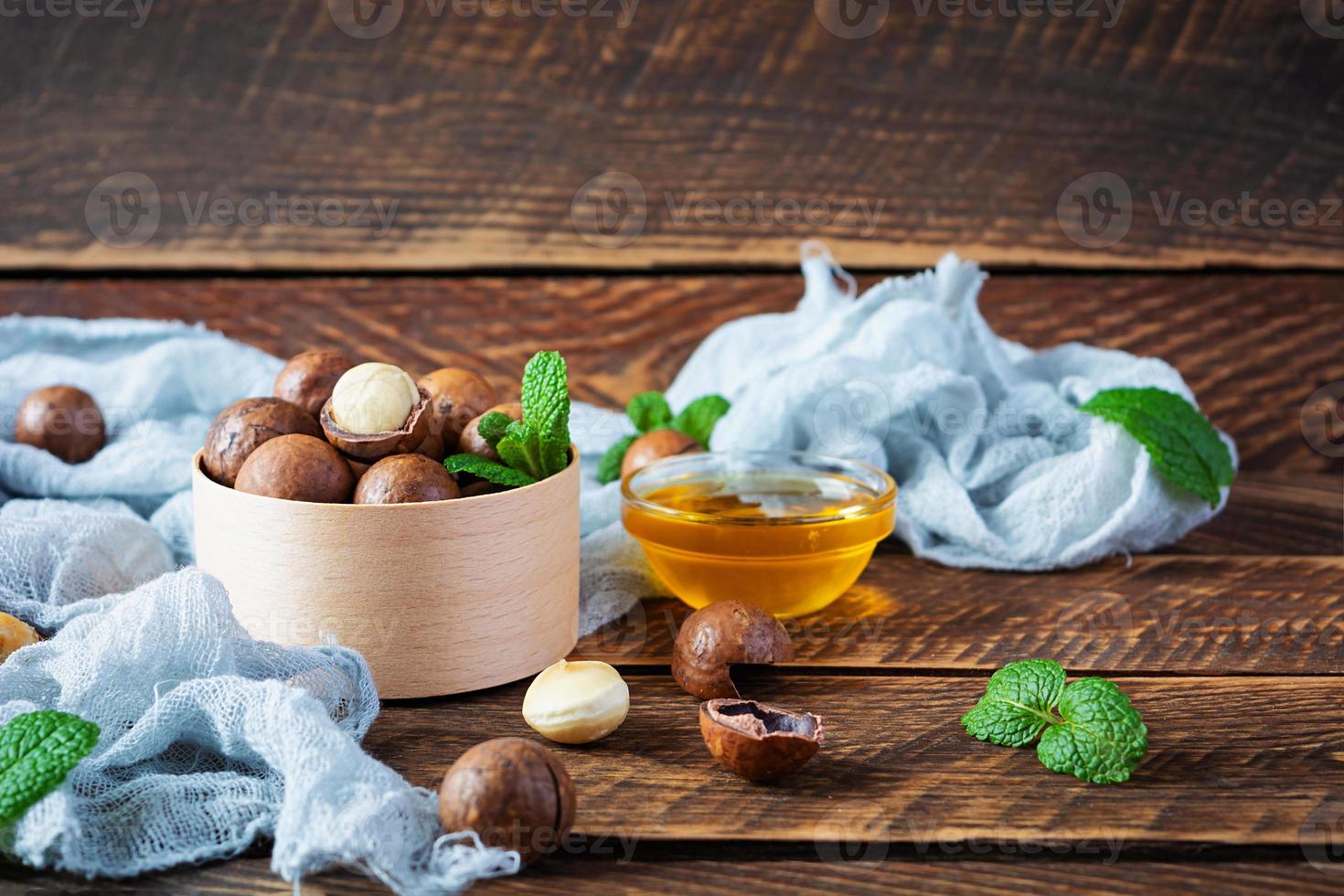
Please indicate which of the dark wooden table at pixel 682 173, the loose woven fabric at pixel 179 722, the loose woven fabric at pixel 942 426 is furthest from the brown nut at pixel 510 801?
the dark wooden table at pixel 682 173

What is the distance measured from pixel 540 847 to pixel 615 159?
125 cm

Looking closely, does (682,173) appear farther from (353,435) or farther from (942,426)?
(353,435)

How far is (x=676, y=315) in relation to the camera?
6.41 ft

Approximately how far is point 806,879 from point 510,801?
193 mm

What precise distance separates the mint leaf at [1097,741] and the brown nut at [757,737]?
174mm

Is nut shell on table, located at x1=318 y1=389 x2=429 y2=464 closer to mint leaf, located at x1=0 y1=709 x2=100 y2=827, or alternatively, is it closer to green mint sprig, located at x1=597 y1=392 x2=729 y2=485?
mint leaf, located at x1=0 y1=709 x2=100 y2=827

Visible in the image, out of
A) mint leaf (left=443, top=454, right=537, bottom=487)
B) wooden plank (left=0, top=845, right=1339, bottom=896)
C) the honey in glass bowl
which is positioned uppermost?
mint leaf (left=443, top=454, right=537, bottom=487)

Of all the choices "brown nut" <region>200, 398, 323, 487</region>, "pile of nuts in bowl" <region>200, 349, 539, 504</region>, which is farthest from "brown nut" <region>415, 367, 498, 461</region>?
"brown nut" <region>200, 398, 323, 487</region>

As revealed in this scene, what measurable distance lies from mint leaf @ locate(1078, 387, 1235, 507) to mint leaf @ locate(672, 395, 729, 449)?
0.43m

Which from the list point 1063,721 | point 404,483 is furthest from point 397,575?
point 1063,721

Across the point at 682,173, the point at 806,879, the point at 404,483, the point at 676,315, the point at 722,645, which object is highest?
the point at 682,173

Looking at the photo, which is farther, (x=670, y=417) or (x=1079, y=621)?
(x=670, y=417)

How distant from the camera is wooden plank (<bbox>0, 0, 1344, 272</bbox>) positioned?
1.82 m

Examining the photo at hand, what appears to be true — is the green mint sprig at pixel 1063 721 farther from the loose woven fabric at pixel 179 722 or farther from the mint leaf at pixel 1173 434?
the mint leaf at pixel 1173 434
